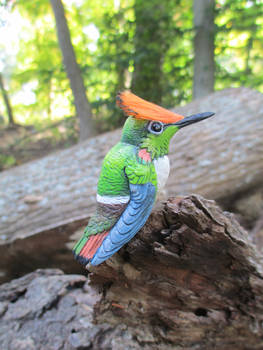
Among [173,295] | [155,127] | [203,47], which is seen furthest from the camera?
[203,47]

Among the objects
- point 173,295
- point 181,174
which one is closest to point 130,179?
point 173,295

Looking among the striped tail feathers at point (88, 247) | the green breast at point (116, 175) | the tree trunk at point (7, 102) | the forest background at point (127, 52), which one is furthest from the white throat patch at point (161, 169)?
the tree trunk at point (7, 102)

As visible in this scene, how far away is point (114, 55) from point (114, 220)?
322 centimetres

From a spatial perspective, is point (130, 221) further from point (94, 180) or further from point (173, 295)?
point (94, 180)

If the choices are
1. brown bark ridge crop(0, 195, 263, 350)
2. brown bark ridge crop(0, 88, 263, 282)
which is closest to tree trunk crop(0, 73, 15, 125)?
brown bark ridge crop(0, 88, 263, 282)

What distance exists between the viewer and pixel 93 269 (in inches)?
40.1

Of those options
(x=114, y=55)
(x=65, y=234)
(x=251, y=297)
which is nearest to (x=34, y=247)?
(x=65, y=234)

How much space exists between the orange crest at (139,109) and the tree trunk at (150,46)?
2.75m

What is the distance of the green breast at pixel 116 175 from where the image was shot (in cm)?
92

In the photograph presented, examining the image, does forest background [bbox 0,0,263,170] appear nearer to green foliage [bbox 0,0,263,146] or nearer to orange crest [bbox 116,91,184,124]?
green foliage [bbox 0,0,263,146]

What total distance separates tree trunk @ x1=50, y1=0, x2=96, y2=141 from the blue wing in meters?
3.07

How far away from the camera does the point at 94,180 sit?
7.39ft

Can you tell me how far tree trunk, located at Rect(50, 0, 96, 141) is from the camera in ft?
11.0

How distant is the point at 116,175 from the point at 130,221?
182 mm
